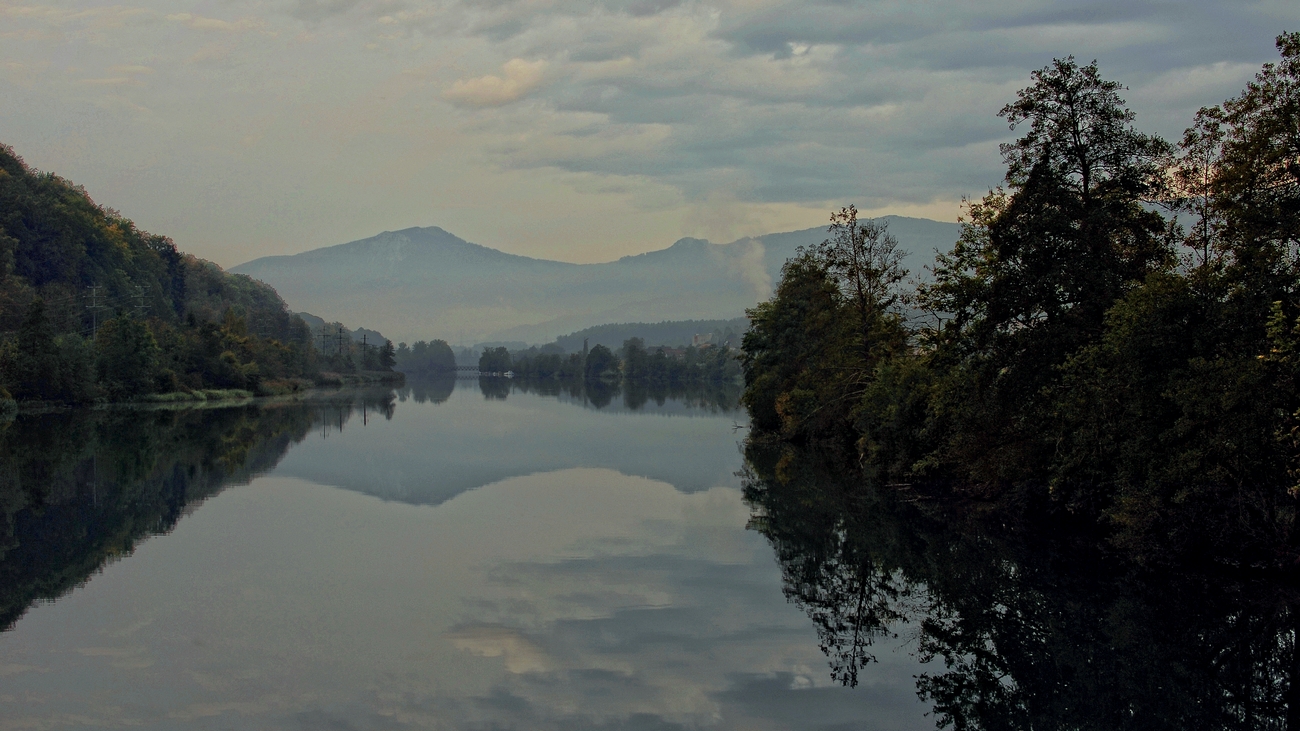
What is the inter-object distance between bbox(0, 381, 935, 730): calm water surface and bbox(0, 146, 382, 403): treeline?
4982cm

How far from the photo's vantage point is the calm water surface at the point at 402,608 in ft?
42.0

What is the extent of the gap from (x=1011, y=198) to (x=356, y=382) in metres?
174

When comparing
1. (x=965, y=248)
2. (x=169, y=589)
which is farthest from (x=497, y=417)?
(x=169, y=589)

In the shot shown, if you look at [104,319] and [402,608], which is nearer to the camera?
[402,608]

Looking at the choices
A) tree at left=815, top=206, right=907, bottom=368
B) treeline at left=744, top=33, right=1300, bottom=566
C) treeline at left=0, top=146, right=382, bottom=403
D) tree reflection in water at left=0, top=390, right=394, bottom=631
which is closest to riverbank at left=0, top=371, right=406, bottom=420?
treeline at left=0, top=146, right=382, bottom=403

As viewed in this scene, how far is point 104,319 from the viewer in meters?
119

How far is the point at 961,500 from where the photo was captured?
32.7m

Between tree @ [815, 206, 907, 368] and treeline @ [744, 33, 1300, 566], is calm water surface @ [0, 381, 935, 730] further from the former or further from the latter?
tree @ [815, 206, 907, 368]

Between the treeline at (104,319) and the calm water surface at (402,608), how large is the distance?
4982 cm

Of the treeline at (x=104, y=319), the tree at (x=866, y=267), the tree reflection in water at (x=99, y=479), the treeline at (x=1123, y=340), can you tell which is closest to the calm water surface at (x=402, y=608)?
the tree reflection in water at (x=99, y=479)

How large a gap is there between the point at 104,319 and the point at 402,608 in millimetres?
116555

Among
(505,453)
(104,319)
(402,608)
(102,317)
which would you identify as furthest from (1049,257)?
(102,317)

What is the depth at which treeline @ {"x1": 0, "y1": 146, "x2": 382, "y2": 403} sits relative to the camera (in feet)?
273

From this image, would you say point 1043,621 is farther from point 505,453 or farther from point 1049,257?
point 505,453
